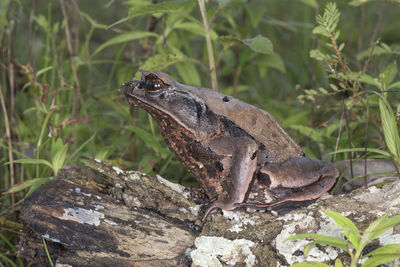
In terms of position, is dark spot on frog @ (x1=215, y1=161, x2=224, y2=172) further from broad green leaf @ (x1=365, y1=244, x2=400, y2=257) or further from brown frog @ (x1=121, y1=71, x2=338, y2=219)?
broad green leaf @ (x1=365, y1=244, x2=400, y2=257)

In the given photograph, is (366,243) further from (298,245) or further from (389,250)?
(298,245)

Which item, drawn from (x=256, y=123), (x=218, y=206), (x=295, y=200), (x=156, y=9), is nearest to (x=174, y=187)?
(x=218, y=206)

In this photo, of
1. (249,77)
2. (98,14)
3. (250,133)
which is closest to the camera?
(250,133)

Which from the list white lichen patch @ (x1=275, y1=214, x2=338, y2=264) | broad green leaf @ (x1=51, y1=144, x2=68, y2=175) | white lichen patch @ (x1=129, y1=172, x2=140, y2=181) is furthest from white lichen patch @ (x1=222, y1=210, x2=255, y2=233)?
broad green leaf @ (x1=51, y1=144, x2=68, y2=175)

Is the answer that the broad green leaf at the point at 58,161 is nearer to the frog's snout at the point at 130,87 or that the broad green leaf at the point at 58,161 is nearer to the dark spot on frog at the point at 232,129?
the frog's snout at the point at 130,87

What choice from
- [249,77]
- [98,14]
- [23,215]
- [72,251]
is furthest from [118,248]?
[98,14]

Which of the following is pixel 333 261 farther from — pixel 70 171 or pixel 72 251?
pixel 70 171
